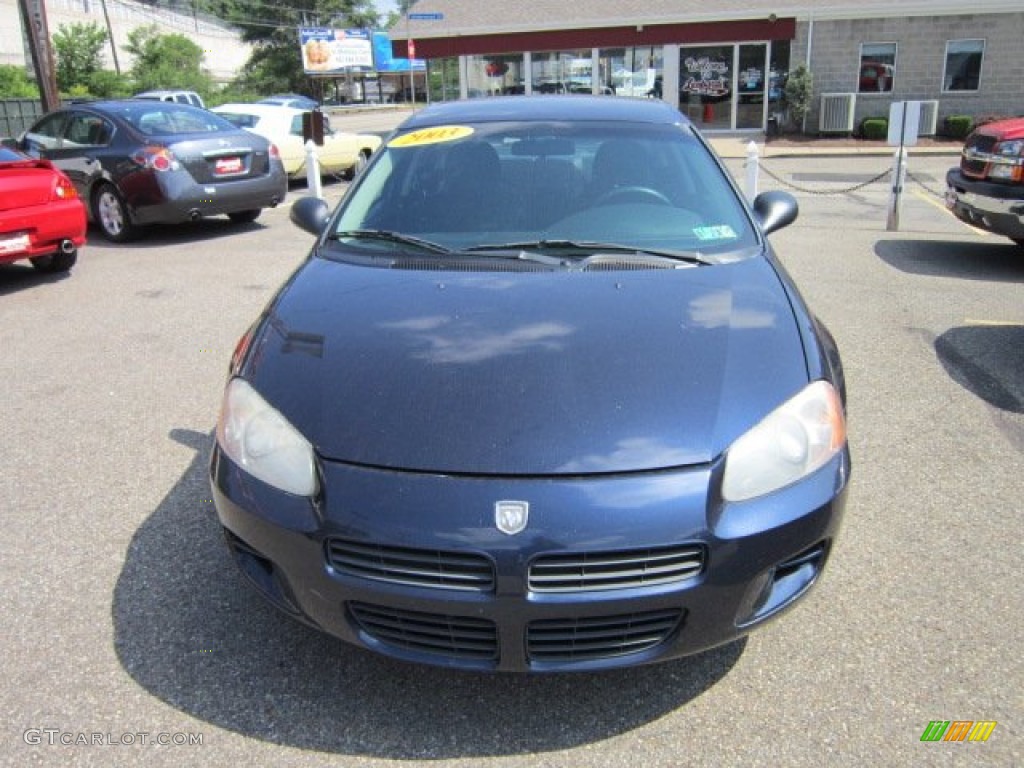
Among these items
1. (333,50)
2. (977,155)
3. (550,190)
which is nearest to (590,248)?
(550,190)

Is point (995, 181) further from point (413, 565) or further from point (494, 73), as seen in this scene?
point (494, 73)

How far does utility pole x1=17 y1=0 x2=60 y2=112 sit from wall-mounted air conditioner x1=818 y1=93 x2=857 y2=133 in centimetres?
1861

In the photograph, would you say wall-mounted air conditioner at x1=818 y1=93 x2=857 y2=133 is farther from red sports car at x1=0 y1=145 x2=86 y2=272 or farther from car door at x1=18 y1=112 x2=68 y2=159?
red sports car at x1=0 y1=145 x2=86 y2=272

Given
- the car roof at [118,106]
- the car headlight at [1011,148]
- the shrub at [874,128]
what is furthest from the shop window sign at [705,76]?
the car headlight at [1011,148]

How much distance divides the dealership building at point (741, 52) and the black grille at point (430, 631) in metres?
24.0

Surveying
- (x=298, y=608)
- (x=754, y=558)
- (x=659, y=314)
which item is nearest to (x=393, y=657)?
(x=298, y=608)

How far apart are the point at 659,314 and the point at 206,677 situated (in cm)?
178

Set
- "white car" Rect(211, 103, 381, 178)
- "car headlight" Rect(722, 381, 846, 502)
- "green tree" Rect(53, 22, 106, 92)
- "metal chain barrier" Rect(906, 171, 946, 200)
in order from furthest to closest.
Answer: "green tree" Rect(53, 22, 106, 92) → "white car" Rect(211, 103, 381, 178) → "metal chain barrier" Rect(906, 171, 946, 200) → "car headlight" Rect(722, 381, 846, 502)

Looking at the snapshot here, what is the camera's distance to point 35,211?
7.71 m

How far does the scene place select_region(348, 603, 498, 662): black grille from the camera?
7.37 feet

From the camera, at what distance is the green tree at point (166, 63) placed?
45.3 meters

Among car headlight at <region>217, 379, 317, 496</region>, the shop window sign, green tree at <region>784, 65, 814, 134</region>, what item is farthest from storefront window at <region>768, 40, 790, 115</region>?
car headlight at <region>217, 379, 317, 496</region>

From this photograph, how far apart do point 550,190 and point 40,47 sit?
16.6 metres

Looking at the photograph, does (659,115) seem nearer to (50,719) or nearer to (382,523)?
(382,523)
